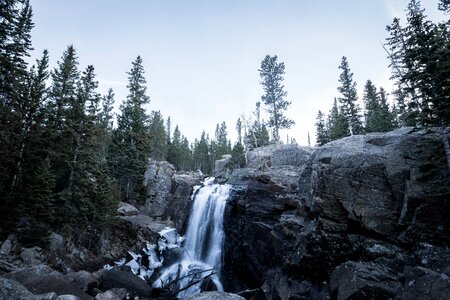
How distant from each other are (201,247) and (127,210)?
11.5m

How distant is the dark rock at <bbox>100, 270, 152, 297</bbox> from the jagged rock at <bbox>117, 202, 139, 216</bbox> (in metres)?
12.3

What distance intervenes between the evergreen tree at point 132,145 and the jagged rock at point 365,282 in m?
30.3

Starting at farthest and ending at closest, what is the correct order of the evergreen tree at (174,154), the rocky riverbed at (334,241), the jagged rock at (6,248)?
the evergreen tree at (174,154) < the jagged rock at (6,248) < the rocky riverbed at (334,241)

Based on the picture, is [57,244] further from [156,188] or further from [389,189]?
[389,189]

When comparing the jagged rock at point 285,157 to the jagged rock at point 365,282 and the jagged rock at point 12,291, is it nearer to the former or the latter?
the jagged rock at point 365,282

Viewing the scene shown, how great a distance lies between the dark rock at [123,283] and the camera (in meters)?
19.2

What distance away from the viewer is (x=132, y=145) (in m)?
37.3

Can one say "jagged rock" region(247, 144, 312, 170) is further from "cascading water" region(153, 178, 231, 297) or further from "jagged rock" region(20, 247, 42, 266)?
"jagged rock" region(20, 247, 42, 266)

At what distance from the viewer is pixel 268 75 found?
51.9 meters

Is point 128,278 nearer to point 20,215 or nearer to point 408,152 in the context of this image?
point 20,215

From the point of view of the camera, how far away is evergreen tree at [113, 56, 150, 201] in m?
37.0

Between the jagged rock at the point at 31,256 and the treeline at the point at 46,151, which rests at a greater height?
the treeline at the point at 46,151

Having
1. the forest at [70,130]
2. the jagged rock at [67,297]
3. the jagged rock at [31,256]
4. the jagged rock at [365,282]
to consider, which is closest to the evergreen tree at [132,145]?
the forest at [70,130]

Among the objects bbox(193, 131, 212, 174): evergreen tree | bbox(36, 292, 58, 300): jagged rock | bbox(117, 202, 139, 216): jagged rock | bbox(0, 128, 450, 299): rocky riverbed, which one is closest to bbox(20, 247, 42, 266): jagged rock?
bbox(0, 128, 450, 299): rocky riverbed
